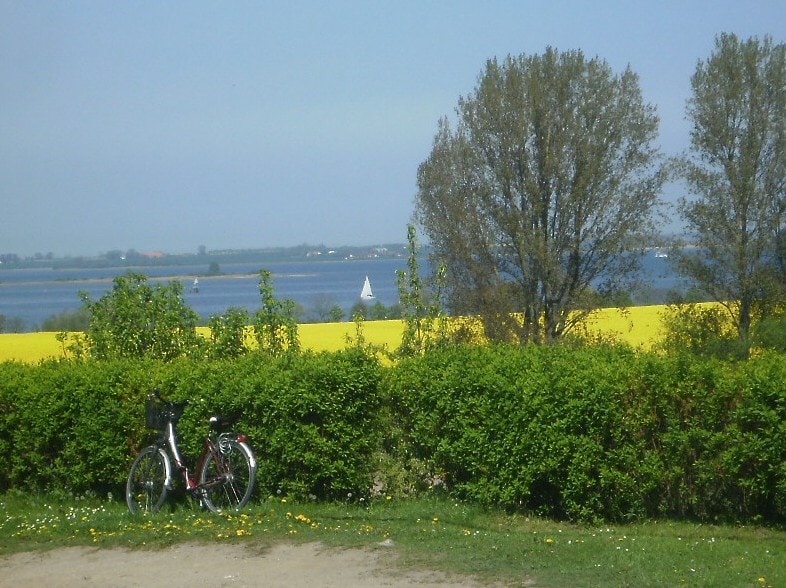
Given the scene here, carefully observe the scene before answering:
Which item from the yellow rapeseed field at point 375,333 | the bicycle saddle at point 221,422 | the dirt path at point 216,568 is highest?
the bicycle saddle at point 221,422

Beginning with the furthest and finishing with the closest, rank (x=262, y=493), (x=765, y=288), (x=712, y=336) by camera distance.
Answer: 1. (x=765, y=288)
2. (x=712, y=336)
3. (x=262, y=493)

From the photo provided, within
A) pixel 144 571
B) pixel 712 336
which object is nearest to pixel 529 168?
pixel 712 336

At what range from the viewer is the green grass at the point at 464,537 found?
271 inches

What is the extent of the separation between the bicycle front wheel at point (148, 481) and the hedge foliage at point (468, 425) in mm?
362

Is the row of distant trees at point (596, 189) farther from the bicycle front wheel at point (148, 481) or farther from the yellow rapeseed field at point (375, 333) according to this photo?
the bicycle front wheel at point (148, 481)

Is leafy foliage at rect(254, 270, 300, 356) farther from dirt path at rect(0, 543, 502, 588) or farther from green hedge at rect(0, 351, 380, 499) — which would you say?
dirt path at rect(0, 543, 502, 588)

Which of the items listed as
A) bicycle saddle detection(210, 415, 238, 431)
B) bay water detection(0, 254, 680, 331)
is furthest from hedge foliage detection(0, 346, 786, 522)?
bay water detection(0, 254, 680, 331)

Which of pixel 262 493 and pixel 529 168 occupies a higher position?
pixel 529 168

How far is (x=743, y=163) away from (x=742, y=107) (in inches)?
79.1

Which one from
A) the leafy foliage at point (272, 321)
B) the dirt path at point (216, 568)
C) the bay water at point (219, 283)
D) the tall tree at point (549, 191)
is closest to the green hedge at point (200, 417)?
the dirt path at point (216, 568)

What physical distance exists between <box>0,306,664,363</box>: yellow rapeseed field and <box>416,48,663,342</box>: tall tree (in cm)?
103

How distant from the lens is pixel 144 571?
296 inches

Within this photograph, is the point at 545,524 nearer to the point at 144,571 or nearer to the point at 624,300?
the point at 144,571

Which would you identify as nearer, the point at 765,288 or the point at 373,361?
the point at 373,361
